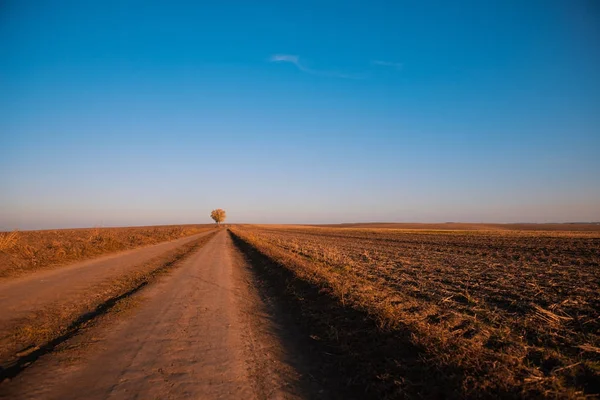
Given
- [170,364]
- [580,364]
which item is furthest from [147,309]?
[580,364]

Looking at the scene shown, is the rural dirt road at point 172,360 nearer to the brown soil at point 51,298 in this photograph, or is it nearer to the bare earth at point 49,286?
the brown soil at point 51,298

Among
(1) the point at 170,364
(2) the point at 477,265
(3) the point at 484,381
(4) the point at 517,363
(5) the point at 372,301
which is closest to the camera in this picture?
(3) the point at 484,381

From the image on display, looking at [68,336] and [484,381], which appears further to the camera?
[68,336]

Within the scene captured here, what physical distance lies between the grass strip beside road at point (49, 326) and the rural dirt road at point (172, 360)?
393 mm

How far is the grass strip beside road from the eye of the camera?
4998mm

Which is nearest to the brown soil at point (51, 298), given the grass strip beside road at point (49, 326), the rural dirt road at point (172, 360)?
the grass strip beside road at point (49, 326)

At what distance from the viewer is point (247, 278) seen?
42.0ft

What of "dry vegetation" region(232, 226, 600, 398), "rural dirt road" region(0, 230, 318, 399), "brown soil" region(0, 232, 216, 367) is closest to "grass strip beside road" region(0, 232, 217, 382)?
"brown soil" region(0, 232, 216, 367)

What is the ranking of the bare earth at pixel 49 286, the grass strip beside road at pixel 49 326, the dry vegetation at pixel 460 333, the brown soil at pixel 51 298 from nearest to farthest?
the dry vegetation at pixel 460 333 → the grass strip beside road at pixel 49 326 → the brown soil at pixel 51 298 → the bare earth at pixel 49 286

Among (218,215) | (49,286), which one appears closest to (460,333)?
(49,286)

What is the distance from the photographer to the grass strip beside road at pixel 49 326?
197 inches

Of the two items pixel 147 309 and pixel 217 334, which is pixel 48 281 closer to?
pixel 147 309

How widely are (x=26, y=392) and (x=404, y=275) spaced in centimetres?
1147

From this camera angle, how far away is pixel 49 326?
21.5 feet
